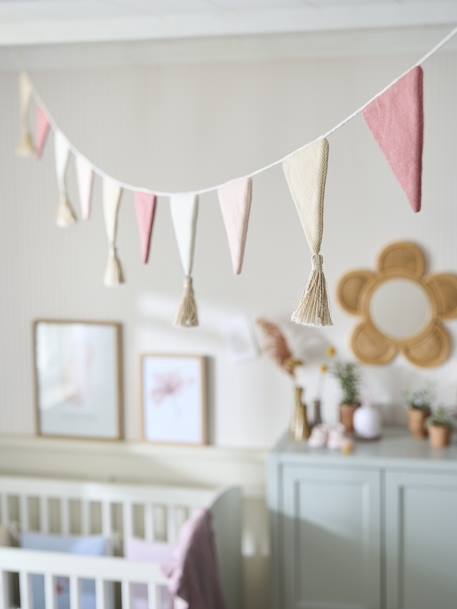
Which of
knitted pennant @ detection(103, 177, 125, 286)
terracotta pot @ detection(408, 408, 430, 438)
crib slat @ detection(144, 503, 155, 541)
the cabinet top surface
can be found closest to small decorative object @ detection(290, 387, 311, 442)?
the cabinet top surface

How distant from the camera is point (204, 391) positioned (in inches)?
148

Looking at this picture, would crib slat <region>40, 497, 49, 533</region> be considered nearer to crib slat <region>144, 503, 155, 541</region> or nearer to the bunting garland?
crib slat <region>144, 503, 155, 541</region>

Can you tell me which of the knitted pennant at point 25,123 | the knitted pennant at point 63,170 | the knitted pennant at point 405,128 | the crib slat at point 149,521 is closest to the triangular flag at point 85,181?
the knitted pennant at point 63,170

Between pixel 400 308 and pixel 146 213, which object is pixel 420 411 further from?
pixel 146 213

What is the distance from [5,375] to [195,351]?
82 cm

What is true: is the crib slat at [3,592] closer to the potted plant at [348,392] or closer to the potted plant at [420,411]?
the potted plant at [348,392]

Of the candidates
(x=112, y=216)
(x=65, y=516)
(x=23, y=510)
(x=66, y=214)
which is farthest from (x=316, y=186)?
(x=23, y=510)

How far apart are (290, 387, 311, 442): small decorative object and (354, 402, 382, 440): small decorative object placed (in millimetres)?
179

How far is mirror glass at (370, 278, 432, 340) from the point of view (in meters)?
3.55

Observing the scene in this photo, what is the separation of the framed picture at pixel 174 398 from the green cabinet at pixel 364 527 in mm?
441

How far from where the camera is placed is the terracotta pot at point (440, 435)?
340 centimetres

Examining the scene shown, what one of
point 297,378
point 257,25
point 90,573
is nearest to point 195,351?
point 297,378

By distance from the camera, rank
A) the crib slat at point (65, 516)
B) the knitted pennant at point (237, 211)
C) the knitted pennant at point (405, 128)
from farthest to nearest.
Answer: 1. the crib slat at point (65, 516)
2. the knitted pennant at point (237, 211)
3. the knitted pennant at point (405, 128)

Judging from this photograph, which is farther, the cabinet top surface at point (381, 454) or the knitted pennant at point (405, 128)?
the cabinet top surface at point (381, 454)
